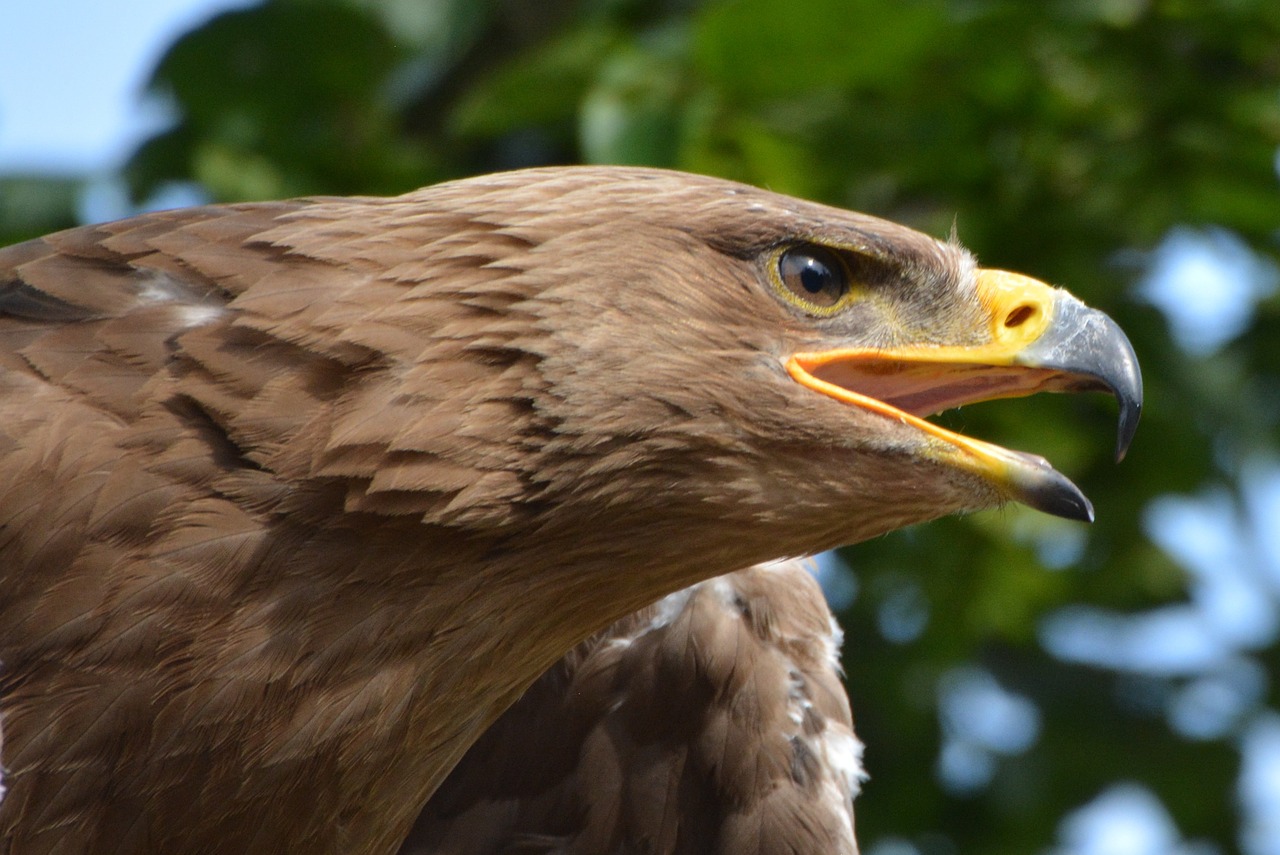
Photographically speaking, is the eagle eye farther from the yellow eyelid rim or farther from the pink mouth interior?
the pink mouth interior

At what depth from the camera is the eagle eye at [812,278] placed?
2.75 metres

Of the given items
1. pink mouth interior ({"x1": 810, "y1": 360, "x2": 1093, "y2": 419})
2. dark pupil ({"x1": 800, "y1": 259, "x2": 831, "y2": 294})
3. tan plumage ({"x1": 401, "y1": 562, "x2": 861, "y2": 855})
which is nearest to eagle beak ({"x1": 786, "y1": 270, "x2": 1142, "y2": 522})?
pink mouth interior ({"x1": 810, "y1": 360, "x2": 1093, "y2": 419})

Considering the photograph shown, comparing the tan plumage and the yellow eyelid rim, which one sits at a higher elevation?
the yellow eyelid rim

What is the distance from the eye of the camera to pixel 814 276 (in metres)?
2.77

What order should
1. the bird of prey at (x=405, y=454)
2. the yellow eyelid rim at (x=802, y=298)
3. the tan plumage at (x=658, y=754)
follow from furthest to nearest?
the tan plumage at (x=658, y=754) → the yellow eyelid rim at (x=802, y=298) → the bird of prey at (x=405, y=454)

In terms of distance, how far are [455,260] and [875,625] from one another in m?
2.91

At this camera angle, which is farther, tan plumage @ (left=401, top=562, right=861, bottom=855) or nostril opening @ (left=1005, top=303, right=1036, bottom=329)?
tan plumage @ (left=401, top=562, right=861, bottom=855)

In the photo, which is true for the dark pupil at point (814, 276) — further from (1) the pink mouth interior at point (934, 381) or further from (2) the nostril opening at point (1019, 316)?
(2) the nostril opening at point (1019, 316)

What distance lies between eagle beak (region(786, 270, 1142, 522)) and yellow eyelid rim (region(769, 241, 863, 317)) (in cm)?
7

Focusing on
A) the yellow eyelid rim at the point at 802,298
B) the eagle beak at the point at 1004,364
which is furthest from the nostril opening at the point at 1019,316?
the yellow eyelid rim at the point at 802,298

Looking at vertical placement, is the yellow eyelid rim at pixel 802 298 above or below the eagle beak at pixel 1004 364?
above

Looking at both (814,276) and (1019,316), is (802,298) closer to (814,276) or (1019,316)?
(814,276)

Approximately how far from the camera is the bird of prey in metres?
2.46

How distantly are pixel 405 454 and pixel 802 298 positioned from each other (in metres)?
0.71
